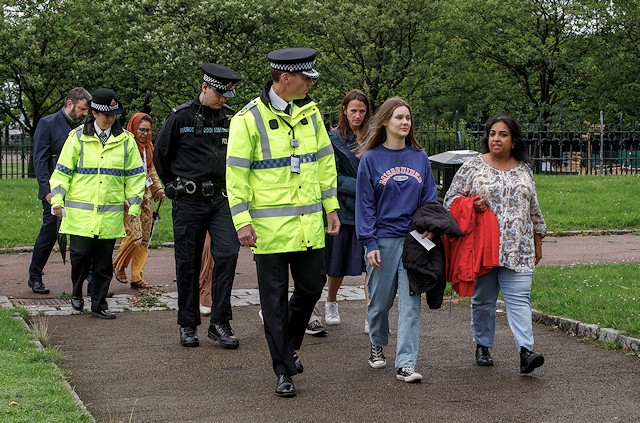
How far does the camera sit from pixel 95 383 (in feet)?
20.0

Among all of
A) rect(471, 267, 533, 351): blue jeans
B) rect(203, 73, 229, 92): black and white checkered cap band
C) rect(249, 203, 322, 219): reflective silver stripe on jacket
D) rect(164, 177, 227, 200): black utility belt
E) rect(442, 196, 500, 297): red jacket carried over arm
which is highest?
rect(203, 73, 229, 92): black and white checkered cap band

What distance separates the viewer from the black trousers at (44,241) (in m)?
9.66

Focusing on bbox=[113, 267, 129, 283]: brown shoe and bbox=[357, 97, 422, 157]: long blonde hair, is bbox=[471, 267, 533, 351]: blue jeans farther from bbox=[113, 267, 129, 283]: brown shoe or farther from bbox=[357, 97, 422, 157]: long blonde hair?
bbox=[113, 267, 129, 283]: brown shoe

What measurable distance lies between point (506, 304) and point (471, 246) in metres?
0.53

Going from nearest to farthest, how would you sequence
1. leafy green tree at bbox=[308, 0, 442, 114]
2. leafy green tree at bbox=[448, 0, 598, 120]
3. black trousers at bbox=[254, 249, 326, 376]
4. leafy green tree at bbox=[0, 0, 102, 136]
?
1. black trousers at bbox=[254, 249, 326, 376]
2. leafy green tree at bbox=[0, 0, 102, 136]
3. leafy green tree at bbox=[308, 0, 442, 114]
4. leafy green tree at bbox=[448, 0, 598, 120]

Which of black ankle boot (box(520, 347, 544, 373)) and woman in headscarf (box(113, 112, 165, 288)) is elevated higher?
woman in headscarf (box(113, 112, 165, 288))

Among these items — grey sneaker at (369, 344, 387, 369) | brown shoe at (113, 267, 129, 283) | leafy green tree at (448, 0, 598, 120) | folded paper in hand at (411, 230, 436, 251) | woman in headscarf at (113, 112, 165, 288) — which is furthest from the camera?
leafy green tree at (448, 0, 598, 120)

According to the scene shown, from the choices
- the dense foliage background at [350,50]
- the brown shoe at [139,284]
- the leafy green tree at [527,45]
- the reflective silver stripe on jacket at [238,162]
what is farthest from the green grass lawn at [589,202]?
the leafy green tree at [527,45]

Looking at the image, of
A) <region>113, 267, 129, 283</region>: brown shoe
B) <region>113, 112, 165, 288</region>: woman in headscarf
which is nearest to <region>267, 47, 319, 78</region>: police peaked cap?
<region>113, 112, 165, 288</region>: woman in headscarf

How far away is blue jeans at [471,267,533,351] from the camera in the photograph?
6.35m

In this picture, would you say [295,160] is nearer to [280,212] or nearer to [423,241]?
[280,212]

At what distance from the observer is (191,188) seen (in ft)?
24.0

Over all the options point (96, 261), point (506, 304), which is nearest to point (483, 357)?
point (506, 304)

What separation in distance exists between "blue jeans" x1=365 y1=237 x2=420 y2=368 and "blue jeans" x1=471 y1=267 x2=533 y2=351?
0.66 m
